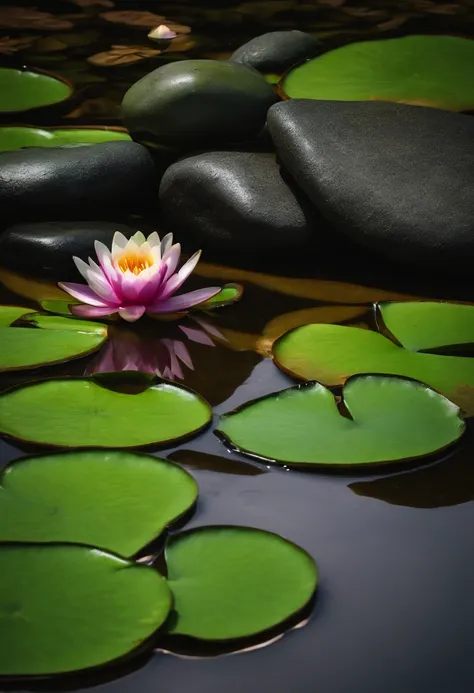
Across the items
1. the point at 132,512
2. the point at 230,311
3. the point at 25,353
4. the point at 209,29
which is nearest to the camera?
the point at 132,512

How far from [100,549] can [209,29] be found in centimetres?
303

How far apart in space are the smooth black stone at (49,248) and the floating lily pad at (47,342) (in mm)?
260

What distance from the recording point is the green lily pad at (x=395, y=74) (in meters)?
2.66

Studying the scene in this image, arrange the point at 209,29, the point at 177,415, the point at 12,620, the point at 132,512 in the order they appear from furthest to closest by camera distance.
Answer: the point at 209,29, the point at 177,415, the point at 132,512, the point at 12,620

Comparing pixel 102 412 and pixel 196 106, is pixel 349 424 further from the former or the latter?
pixel 196 106

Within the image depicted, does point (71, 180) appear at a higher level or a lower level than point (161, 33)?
higher

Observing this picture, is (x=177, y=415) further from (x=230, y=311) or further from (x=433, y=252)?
(x=433, y=252)

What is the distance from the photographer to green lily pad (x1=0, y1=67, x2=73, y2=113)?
9.54ft

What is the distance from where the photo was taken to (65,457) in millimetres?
1351

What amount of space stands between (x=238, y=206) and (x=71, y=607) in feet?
3.96

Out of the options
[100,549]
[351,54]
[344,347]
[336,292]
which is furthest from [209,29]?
[100,549]

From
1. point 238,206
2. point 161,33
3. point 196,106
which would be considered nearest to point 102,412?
point 238,206

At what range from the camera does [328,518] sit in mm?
1298

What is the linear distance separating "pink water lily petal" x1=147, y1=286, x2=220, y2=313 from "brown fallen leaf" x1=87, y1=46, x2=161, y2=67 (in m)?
1.75
